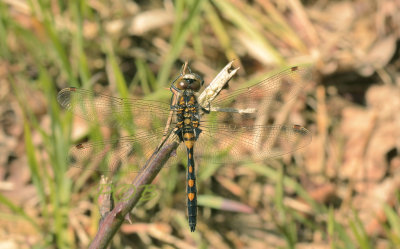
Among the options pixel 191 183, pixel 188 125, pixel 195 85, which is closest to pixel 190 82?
pixel 195 85

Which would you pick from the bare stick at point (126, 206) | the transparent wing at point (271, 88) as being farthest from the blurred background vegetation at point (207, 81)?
the bare stick at point (126, 206)

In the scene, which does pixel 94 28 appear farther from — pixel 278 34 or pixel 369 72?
pixel 369 72

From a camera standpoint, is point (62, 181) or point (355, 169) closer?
point (62, 181)

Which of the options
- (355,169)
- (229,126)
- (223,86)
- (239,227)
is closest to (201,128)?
(229,126)

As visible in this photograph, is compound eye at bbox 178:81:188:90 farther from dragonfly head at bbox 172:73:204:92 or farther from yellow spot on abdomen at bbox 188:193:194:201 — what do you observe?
yellow spot on abdomen at bbox 188:193:194:201

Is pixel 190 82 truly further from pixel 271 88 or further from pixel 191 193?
pixel 271 88

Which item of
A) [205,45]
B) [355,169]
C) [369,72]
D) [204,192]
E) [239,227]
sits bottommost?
[239,227]
